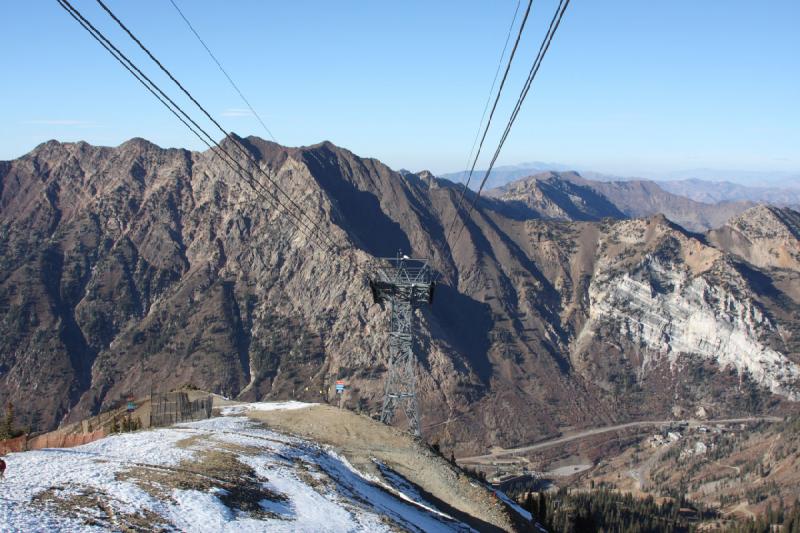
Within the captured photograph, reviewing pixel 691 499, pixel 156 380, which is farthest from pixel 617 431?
pixel 156 380

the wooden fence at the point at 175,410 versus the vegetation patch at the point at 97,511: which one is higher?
the vegetation patch at the point at 97,511

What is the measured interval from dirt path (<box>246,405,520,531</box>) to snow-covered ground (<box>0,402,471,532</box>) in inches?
84.2

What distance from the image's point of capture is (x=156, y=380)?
7092 inches

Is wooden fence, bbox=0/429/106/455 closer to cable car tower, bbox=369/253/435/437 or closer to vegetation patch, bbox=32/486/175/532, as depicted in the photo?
vegetation patch, bbox=32/486/175/532

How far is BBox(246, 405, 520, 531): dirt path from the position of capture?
39.9 meters

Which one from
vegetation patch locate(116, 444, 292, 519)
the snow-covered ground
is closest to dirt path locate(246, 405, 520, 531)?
the snow-covered ground

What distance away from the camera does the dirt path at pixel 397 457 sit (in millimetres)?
39875

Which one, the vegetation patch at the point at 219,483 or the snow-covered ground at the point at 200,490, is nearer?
the snow-covered ground at the point at 200,490

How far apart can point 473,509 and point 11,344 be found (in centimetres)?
18943

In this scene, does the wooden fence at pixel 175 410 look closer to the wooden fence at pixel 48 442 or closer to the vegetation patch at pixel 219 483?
the wooden fence at pixel 48 442

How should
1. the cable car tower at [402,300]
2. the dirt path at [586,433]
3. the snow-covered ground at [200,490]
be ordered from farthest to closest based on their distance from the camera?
the dirt path at [586,433]
the cable car tower at [402,300]
the snow-covered ground at [200,490]

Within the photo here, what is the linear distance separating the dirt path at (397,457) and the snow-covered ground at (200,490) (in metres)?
2.14

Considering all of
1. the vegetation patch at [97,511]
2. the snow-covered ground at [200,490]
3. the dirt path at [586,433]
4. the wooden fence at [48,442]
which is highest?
the vegetation patch at [97,511]

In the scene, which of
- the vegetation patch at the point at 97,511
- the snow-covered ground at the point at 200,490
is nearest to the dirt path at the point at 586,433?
the snow-covered ground at the point at 200,490
